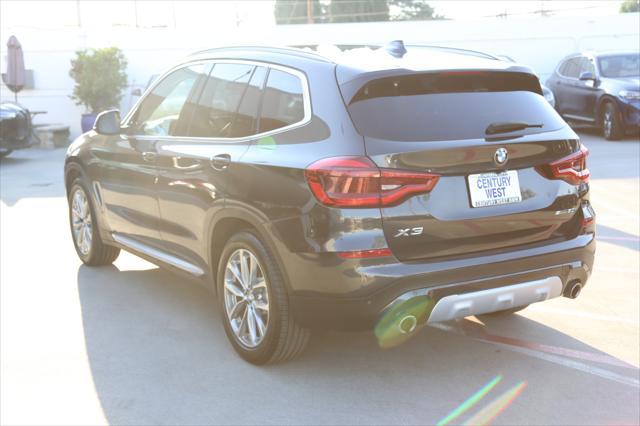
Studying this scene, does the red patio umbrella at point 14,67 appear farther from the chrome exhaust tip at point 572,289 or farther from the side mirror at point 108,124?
the chrome exhaust tip at point 572,289

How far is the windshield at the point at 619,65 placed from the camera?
55.9ft

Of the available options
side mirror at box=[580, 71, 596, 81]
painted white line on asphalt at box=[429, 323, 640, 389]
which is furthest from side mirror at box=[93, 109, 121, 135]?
side mirror at box=[580, 71, 596, 81]

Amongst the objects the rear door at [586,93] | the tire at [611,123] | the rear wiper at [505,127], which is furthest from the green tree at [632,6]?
the rear wiper at [505,127]

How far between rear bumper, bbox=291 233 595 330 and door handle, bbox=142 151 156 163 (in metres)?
1.85

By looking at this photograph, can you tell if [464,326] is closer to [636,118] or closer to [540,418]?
[540,418]

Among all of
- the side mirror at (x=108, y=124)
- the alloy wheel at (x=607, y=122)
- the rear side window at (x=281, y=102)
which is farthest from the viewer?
the alloy wheel at (x=607, y=122)

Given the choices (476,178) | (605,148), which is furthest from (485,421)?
(605,148)

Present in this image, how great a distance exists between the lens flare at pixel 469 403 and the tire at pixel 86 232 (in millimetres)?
3709

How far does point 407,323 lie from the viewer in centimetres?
404

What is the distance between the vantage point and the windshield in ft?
55.9

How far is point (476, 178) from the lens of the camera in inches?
161

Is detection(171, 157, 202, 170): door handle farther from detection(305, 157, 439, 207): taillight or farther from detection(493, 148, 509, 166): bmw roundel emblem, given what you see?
detection(493, 148, 509, 166): bmw roundel emblem

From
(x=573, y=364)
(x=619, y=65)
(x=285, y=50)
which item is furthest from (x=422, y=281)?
(x=619, y=65)

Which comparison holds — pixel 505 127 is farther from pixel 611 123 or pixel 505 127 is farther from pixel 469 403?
pixel 611 123
